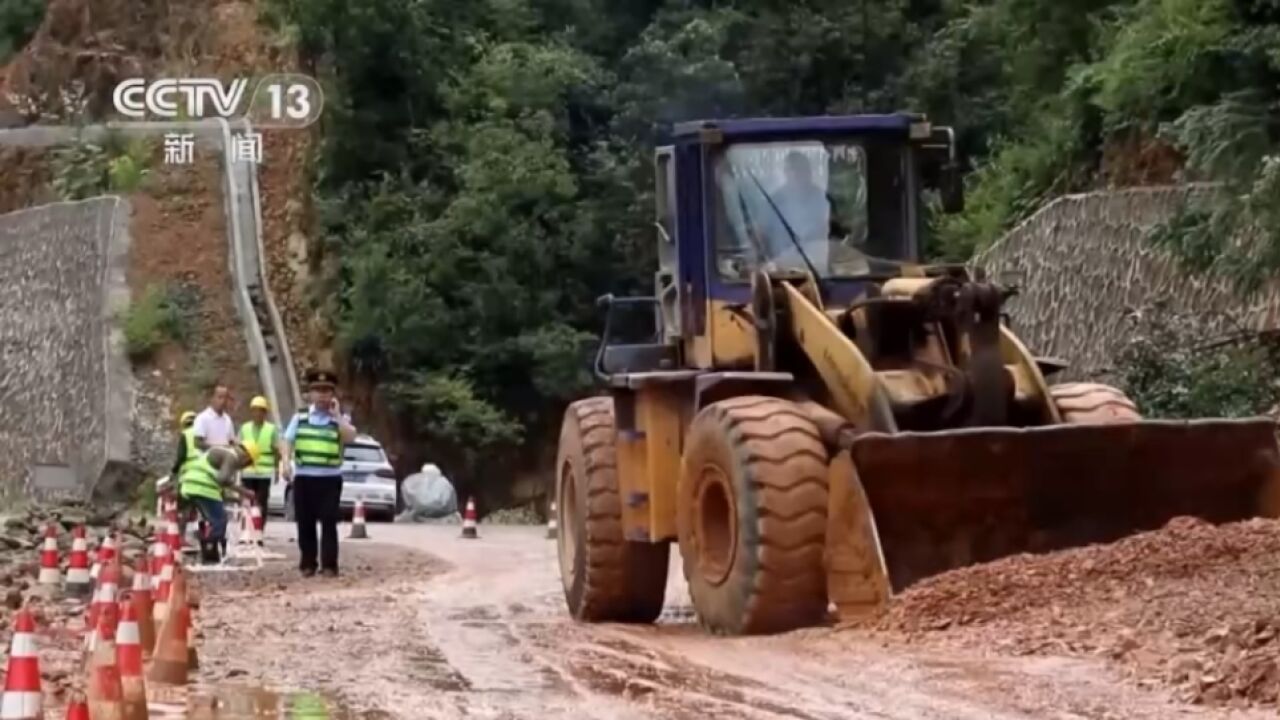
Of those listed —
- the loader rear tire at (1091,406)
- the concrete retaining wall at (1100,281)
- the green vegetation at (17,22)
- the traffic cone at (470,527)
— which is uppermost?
the green vegetation at (17,22)

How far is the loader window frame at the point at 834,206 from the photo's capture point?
14.8 meters

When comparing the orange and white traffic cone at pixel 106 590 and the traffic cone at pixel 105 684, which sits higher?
the orange and white traffic cone at pixel 106 590

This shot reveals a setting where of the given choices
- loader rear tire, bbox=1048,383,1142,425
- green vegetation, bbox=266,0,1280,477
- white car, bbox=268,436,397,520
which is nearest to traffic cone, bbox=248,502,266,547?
loader rear tire, bbox=1048,383,1142,425

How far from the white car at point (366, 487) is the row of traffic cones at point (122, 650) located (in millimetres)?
20051

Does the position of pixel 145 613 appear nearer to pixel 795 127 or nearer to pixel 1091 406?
pixel 795 127

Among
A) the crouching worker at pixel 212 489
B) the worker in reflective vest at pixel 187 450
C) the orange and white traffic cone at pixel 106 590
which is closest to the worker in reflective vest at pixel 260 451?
the crouching worker at pixel 212 489

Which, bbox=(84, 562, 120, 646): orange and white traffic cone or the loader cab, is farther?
the loader cab

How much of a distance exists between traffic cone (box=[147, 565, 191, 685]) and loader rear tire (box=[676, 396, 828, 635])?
10.2 feet

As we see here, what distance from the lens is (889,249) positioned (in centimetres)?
1504

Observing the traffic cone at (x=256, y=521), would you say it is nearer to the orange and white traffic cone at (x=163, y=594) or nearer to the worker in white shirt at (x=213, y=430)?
the worker in white shirt at (x=213, y=430)

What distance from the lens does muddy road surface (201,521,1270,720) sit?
1016 cm

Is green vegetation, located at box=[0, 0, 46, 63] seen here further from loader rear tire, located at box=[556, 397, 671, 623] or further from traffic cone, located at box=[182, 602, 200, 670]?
traffic cone, located at box=[182, 602, 200, 670]

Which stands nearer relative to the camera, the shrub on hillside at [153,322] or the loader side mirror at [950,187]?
the loader side mirror at [950,187]

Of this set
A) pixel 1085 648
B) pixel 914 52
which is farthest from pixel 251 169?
pixel 1085 648
